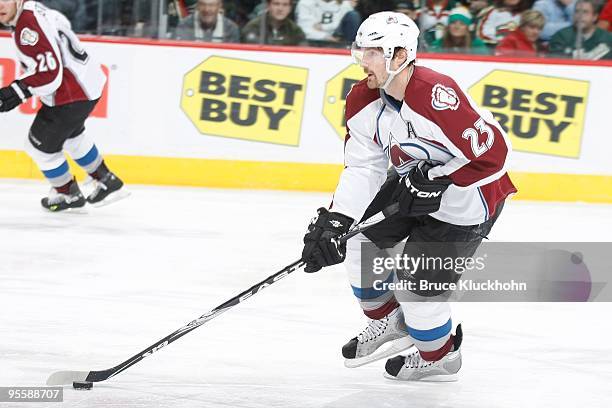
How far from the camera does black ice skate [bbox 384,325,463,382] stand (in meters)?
3.18

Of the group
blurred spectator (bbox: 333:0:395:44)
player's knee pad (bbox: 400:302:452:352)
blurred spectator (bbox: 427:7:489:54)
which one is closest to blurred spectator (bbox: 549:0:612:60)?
blurred spectator (bbox: 427:7:489:54)

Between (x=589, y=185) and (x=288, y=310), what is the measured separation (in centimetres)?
303

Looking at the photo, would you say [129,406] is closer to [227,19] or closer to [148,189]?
[148,189]

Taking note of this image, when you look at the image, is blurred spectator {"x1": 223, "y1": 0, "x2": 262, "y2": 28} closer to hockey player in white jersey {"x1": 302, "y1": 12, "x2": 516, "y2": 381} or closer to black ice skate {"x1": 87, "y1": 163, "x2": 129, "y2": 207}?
black ice skate {"x1": 87, "y1": 163, "x2": 129, "y2": 207}

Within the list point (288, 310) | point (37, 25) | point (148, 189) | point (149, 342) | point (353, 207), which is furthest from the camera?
point (148, 189)

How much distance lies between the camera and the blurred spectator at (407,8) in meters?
6.46

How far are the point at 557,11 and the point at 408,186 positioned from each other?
13.0 ft

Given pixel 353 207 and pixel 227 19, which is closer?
pixel 353 207

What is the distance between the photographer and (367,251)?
3201 mm

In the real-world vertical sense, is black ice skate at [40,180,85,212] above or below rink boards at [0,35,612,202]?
below

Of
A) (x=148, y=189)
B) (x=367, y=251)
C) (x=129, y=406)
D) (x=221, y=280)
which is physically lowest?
(x=148, y=189)

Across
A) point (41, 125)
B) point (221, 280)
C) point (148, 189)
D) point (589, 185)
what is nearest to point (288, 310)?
point (221, 280)

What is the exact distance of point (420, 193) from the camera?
9.68 ft

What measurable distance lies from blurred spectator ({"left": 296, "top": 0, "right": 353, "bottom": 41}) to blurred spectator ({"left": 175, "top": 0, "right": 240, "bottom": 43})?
15.1 inches
